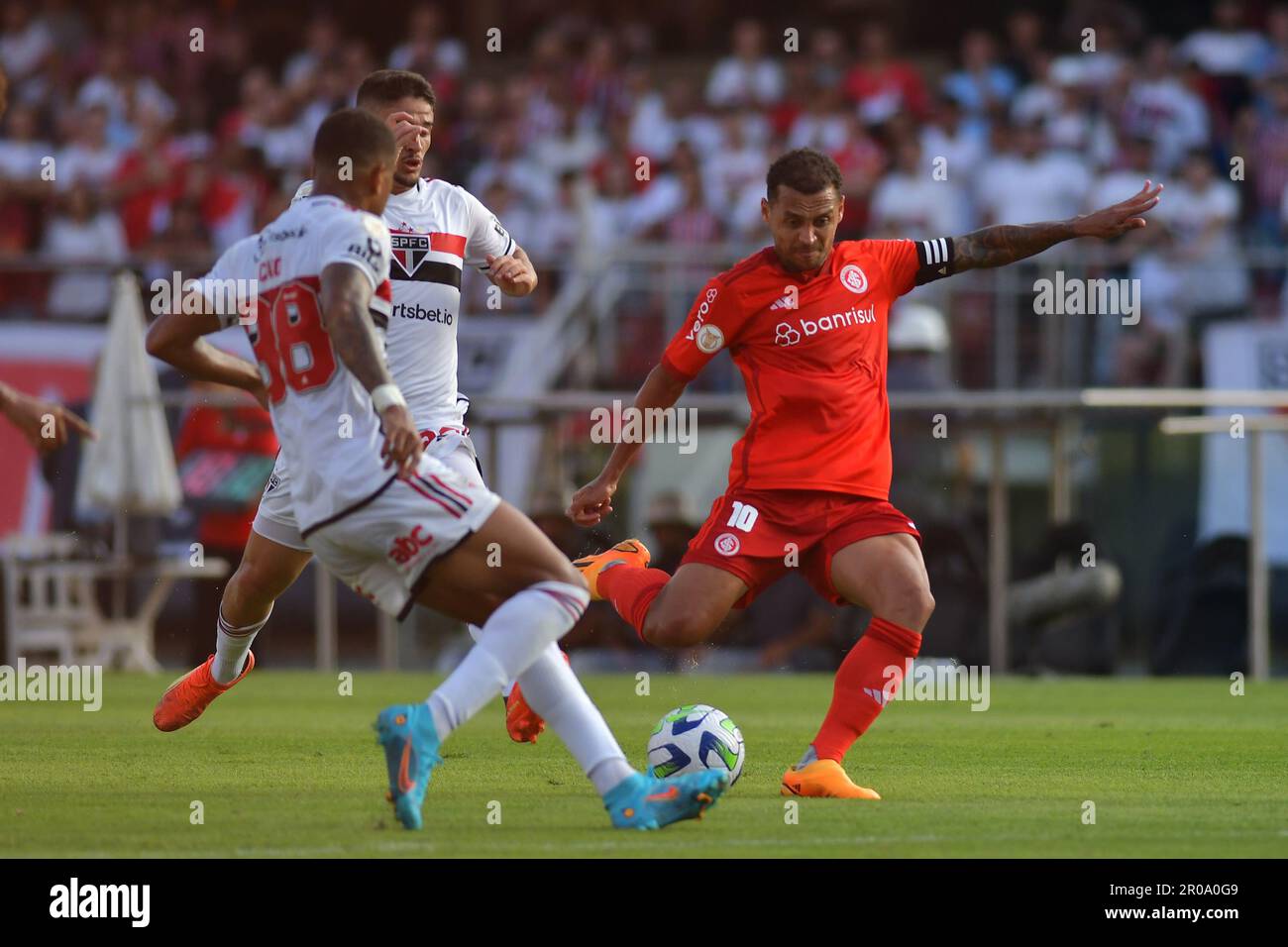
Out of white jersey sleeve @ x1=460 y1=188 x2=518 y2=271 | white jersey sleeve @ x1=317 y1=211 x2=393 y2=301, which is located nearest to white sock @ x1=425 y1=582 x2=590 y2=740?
white jersey sleeve @ x1=317 y1=211 x2=393 y2=301

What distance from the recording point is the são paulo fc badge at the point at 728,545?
25.7ft

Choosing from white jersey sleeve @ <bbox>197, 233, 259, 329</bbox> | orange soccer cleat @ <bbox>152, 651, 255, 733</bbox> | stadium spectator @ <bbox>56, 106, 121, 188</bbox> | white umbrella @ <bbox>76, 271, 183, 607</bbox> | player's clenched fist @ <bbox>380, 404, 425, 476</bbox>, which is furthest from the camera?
stadium spectator @ <bbox>56, 106, 121, 188</bbox>

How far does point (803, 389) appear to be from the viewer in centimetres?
783

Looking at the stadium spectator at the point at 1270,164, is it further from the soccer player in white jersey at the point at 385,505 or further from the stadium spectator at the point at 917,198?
A: the soccer player in white jersey at the point at 385,505

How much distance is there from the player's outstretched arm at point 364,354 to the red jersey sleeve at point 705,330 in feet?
7.05

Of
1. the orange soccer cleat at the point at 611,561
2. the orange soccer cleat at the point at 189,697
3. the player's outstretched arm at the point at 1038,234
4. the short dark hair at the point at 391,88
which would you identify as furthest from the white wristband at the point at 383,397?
the orange soccer cleat at the point at 189,697

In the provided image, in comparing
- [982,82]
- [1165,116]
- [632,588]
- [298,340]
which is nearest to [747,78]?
[982,82]

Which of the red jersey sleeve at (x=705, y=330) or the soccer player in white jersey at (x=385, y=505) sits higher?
the red jersey sleeve at (x=705, y=330)

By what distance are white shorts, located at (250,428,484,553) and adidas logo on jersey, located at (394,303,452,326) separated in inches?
17.5

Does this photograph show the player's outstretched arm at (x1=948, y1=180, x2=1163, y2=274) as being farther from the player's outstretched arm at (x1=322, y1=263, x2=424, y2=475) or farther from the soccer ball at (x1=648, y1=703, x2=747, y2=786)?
the player's outstretched arm at (x1=322, y1=263, x2=424, y2=475)

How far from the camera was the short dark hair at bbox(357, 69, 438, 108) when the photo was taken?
310 inches

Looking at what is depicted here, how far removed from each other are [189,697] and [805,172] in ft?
10.9
